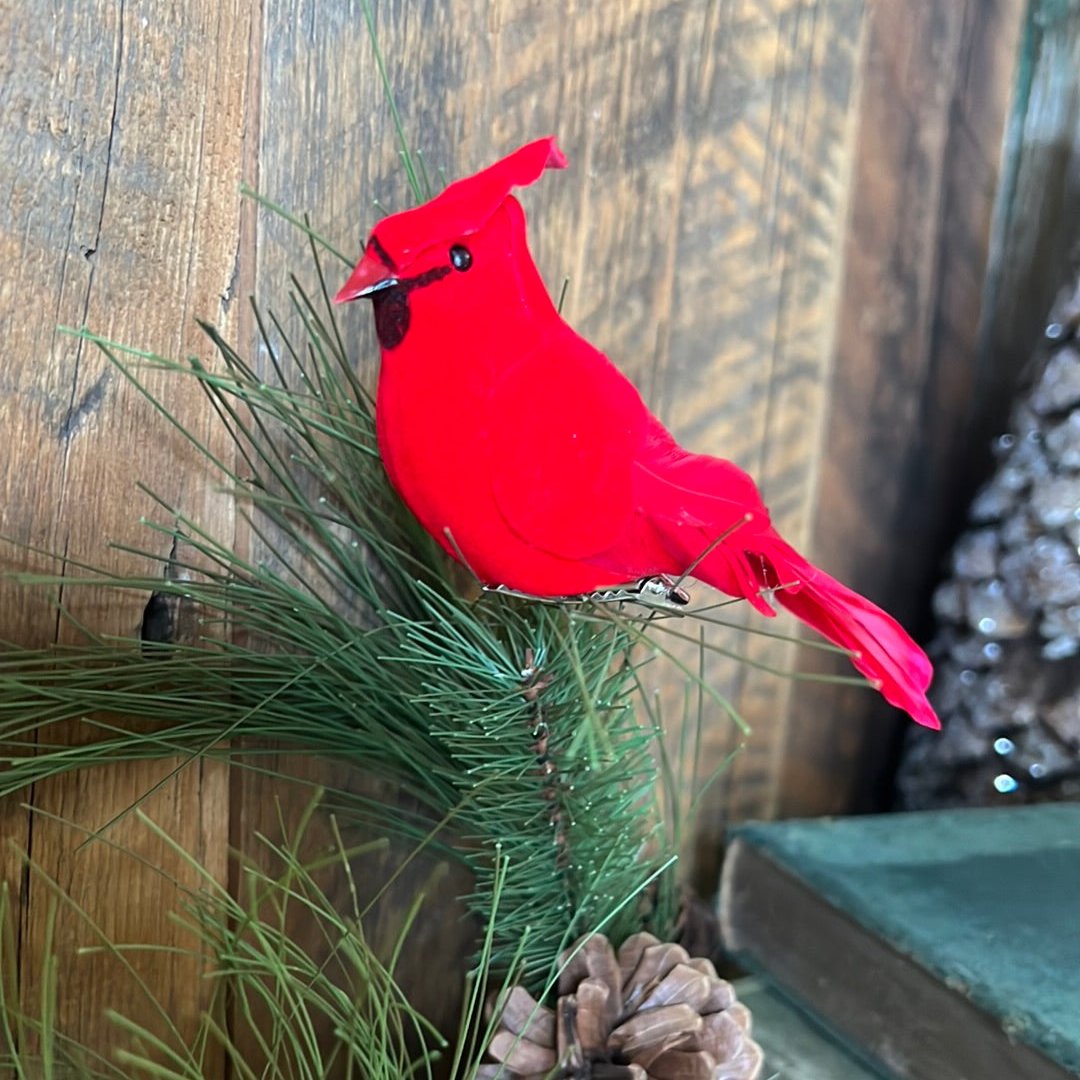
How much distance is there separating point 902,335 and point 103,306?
0.49 m

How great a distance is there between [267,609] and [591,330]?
25 cm

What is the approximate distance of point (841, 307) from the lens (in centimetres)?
65

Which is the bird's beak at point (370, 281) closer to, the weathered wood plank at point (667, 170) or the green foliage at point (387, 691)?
the green foliage at point (387, 691)

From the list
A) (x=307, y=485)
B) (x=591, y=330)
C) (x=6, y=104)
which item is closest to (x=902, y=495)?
(x=591, y=330)

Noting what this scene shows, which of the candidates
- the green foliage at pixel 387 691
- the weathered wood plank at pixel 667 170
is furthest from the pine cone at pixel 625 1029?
the weathered wood plank at pixel 667 170

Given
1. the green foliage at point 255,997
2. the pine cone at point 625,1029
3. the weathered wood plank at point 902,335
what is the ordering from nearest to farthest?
1. the green foliage at point 255,997
2. the pine cone at point 625,1029
3. the weathered wood plank at point 902,335

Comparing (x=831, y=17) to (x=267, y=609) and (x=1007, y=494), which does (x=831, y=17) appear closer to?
(x=1007, y=494)

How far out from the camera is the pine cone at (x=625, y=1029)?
0.39 m

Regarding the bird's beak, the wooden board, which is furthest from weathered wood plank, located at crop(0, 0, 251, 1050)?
the bird's beak

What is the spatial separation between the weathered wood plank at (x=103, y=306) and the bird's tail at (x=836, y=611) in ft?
0.84

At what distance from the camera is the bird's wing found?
32 cm

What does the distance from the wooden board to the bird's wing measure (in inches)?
7.3

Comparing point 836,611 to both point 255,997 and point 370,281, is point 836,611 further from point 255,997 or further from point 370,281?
point 255,997

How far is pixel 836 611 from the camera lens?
1.04ft
